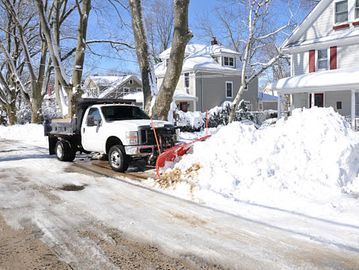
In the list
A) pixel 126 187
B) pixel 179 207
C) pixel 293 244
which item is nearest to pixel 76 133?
pixel 126 187

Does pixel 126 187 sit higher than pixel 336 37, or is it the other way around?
pixel 336 37

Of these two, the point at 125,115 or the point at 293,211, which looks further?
the point at 125,115

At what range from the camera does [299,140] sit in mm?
8391

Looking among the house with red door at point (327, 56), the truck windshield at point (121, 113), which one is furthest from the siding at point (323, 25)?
the truck windshield at point (121, 113)

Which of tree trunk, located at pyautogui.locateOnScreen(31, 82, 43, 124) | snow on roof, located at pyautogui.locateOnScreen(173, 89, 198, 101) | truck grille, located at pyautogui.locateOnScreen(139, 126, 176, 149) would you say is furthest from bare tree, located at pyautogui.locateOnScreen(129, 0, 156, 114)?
snow on roof, located at pyautogui.locateOnScreen(173, 89, 198, 101)

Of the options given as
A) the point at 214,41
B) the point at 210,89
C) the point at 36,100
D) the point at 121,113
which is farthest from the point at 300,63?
the point at 214,41

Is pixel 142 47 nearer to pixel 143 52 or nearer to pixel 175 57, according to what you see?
pixel 143 52

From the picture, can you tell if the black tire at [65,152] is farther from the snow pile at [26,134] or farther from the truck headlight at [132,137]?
the snow pile at [26,134]

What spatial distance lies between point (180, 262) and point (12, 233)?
264 cm

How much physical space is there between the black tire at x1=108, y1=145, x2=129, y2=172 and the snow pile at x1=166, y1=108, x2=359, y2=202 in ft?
6.25

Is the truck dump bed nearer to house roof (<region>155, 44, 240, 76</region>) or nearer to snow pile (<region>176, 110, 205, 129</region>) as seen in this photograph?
snow pile (<region>176, 110, 205, 129</region>)

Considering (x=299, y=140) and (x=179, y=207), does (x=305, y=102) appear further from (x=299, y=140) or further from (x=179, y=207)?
(x=179, y=207)

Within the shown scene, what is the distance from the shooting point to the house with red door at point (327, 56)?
72.0 ft

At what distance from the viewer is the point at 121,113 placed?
466 inches
